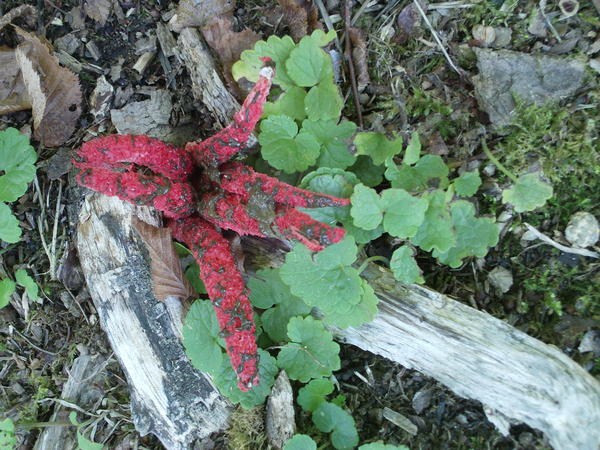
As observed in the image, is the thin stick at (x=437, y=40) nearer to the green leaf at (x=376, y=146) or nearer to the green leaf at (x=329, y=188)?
the green leaf at (x=376, y=146)

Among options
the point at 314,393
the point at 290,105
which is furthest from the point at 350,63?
the point at 314,393

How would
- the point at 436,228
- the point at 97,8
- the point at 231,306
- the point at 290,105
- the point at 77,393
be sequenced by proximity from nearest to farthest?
the point at 231,306 → the point at 436,228 → the point at 290,105 → the point at 97,8 → the point at 77,393

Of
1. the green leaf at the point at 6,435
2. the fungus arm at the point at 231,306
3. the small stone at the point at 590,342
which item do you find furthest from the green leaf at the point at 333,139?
the green leaf at the point at 6,435

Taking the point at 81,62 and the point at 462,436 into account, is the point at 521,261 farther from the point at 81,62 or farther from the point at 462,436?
the point at 81,62

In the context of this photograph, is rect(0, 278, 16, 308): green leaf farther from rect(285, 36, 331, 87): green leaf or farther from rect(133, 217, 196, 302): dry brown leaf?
rect(285, 36, 331, 87): green leaf

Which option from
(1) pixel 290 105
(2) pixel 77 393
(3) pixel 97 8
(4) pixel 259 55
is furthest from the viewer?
(2) pixel 77 393

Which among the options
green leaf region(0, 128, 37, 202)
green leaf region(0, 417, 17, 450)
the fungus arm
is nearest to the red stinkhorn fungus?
the fungus arm

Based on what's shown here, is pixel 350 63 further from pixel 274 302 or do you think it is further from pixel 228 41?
pixel 274 302
